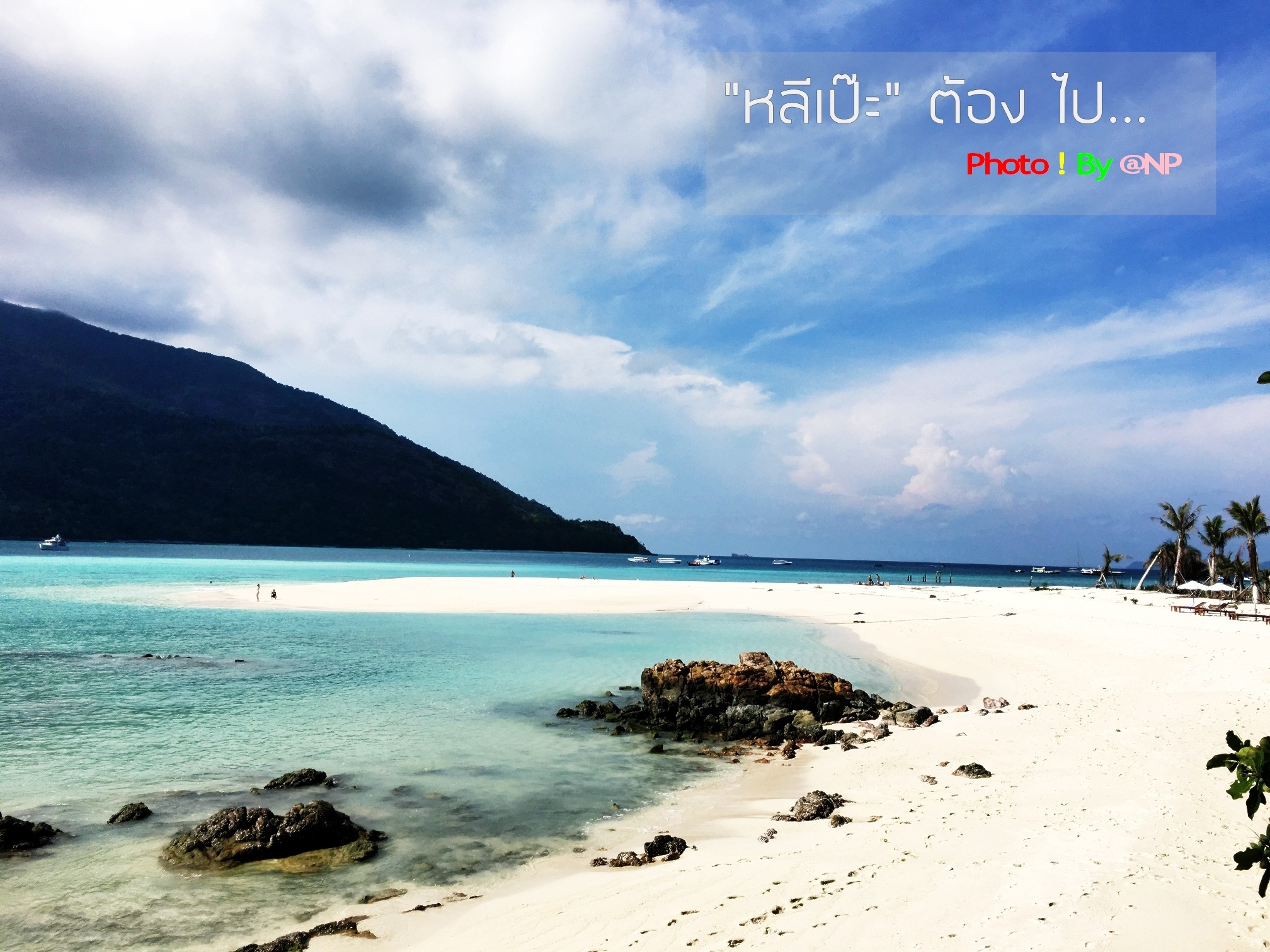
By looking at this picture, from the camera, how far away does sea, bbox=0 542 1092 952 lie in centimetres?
802

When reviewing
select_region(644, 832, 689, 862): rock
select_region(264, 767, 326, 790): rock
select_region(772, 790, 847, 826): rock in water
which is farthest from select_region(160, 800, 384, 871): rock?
select_region(772, 790, 847, 826): rock in water

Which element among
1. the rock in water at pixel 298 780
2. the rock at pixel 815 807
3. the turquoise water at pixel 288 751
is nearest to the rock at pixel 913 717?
the turquoise water at pixel 288 751

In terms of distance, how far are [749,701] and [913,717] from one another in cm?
380

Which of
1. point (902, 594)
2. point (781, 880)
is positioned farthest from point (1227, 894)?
point (902, 594)

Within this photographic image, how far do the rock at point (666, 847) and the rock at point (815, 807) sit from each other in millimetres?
1816

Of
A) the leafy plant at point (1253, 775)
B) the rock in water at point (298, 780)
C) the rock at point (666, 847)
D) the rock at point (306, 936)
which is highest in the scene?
the leafy plant at point (1253, 775)

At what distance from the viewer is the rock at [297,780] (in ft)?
37.6

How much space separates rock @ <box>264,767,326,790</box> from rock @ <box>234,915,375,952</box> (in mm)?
4773

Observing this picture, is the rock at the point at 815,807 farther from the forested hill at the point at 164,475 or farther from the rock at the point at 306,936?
the forested hill at the point at 164,475

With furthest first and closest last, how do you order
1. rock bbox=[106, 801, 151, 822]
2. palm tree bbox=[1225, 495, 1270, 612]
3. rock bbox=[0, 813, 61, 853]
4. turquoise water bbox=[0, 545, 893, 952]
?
palm tree bbox=[1225, 495, 1270, 612], rock bbox=[106, 801, 151, 822], rock bbox=[0, 813, 61, 853], turquoise water bbox=[0, 545, 893, 952]

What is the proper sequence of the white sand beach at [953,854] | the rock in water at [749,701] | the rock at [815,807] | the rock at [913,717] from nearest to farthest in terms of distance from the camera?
the white sand beach at [953,854]
the rock at [815,807]
the rock at [913,717]
the rock in water at [749,701]

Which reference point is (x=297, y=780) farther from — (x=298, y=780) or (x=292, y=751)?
(x=292, y=751)

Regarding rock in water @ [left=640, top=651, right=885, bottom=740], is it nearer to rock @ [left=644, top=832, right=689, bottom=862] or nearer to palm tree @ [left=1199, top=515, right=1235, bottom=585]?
rock @ [left=644, top=832, right=689, bottom=862]

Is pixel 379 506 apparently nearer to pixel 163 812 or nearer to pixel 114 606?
pixel 114 606
